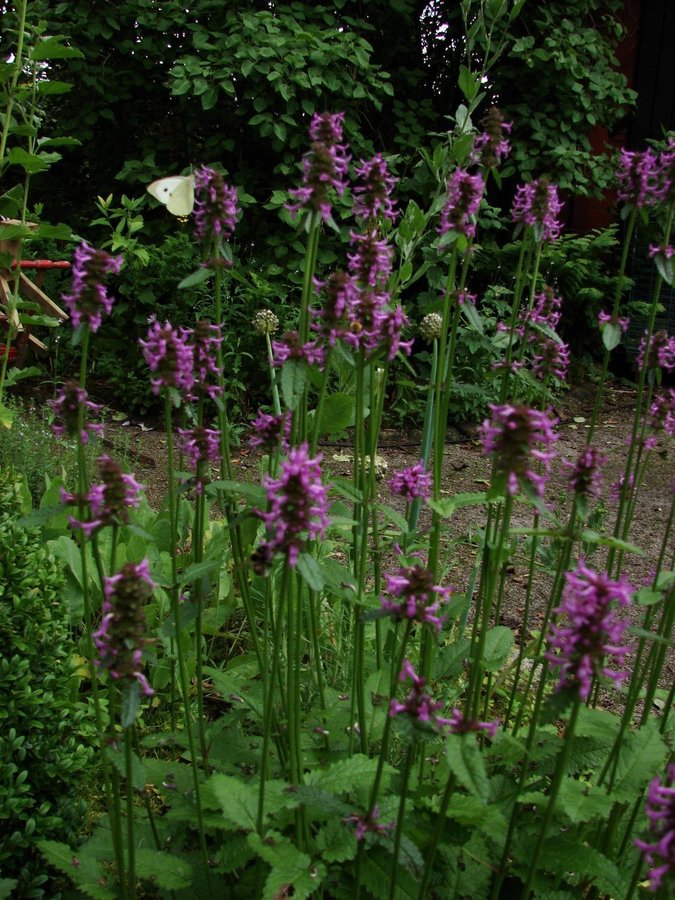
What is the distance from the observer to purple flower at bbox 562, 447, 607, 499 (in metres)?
1.32

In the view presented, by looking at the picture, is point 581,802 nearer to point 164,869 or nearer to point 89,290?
point 164,869

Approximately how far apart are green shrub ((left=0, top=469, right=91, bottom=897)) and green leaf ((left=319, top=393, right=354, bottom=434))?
76 centimetres

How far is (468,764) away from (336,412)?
106 cm

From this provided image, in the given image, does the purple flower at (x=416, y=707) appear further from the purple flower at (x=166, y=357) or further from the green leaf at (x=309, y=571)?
the purple flower at (x=166, y=357)

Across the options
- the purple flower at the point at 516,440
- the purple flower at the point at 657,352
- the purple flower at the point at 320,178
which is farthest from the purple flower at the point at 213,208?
the purple flower at the point at 657,352

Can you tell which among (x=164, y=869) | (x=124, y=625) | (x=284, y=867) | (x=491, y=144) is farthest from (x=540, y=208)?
(x=164, y=869)

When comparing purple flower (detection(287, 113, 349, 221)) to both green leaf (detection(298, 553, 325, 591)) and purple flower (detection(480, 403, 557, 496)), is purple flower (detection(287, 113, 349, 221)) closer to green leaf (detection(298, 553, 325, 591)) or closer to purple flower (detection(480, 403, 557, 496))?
purple flower (detection(480, 403, 557, 496))

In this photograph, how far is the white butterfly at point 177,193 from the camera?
6.25 ft

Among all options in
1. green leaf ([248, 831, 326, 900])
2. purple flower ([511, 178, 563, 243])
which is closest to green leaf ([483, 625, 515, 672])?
green leaf ([248, 831, 326, 900])

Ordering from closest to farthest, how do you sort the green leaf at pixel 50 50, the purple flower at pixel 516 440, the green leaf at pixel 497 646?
the purple flower at pixel 516 440, the green leaf at pixel 497 646, the green leaf at pixel 50 50

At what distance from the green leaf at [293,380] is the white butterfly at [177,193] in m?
0.70

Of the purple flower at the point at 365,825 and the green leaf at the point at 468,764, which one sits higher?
the green leaf at the point at 468,764

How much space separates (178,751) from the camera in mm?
2438

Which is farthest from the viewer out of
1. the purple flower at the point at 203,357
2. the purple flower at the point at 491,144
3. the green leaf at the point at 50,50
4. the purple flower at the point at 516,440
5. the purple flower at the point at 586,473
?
the green leaf at the point at 50,50
